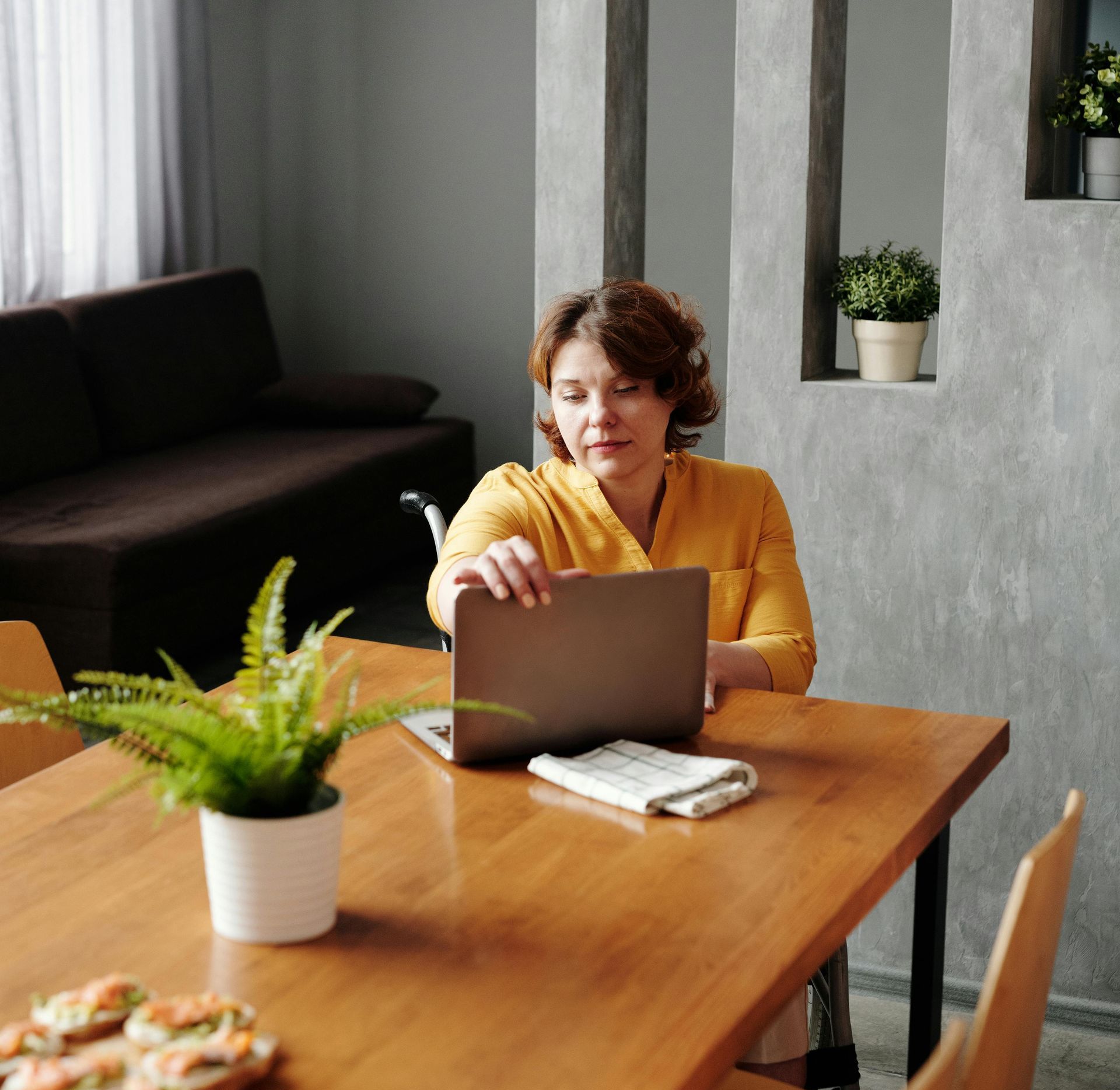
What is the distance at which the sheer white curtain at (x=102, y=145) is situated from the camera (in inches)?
182

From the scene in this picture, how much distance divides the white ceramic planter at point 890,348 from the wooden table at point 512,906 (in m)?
0.96

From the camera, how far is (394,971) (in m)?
1.06

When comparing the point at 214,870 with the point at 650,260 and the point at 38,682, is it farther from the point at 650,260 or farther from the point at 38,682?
the point at 650,260

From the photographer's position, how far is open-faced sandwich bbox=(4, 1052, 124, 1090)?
900 millimetres

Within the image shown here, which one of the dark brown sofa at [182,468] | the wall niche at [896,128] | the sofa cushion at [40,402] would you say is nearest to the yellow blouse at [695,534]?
the dark brown sofa at [182,468]

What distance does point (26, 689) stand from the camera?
173cm

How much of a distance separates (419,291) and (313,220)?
1.82 feet

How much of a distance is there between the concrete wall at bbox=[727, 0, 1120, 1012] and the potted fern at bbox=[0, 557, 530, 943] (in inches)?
55.5

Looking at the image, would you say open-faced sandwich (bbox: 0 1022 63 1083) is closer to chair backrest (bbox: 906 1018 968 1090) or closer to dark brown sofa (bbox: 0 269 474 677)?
chair backrest (bbox: 906 1018 968 1090)

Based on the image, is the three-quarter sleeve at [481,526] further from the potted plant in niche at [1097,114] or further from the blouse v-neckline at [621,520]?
the potted plant in niche at [1097,114]

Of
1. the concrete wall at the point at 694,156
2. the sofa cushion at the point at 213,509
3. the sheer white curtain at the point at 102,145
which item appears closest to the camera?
the sofa cushion at the point at 213,509

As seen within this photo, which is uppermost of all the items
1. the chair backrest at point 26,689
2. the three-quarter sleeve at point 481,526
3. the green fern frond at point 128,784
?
the three-quarter sleeve at point 481,526

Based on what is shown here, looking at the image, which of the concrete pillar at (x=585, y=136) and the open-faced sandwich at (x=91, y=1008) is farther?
the concrete pillar at (x=585, y=136)

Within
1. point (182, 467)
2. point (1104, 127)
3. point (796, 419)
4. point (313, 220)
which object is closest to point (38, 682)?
point (796, 419)
